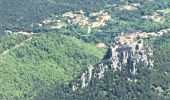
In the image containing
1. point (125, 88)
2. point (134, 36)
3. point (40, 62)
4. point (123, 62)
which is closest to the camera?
point (125, 88)

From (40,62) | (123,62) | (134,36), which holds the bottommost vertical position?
(134,36)

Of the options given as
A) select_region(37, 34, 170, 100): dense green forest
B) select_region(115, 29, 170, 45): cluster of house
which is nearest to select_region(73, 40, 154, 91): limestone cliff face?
select_region(37, 34, 170, 100): dense green forest

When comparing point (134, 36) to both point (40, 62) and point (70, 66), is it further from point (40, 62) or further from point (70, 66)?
point (40, 62)

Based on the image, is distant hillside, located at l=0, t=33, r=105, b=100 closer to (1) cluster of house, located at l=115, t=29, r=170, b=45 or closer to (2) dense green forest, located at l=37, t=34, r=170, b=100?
(1) cluster of house, located at l=115, t=29, r=170, b=45

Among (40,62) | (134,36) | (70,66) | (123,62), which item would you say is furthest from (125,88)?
(134,36)

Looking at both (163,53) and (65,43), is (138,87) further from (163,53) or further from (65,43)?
(65,43)

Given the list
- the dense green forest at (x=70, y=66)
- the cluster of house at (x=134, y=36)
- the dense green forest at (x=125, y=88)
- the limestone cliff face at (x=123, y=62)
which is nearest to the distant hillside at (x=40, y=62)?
the dense green forest at (x=70, y=66)
